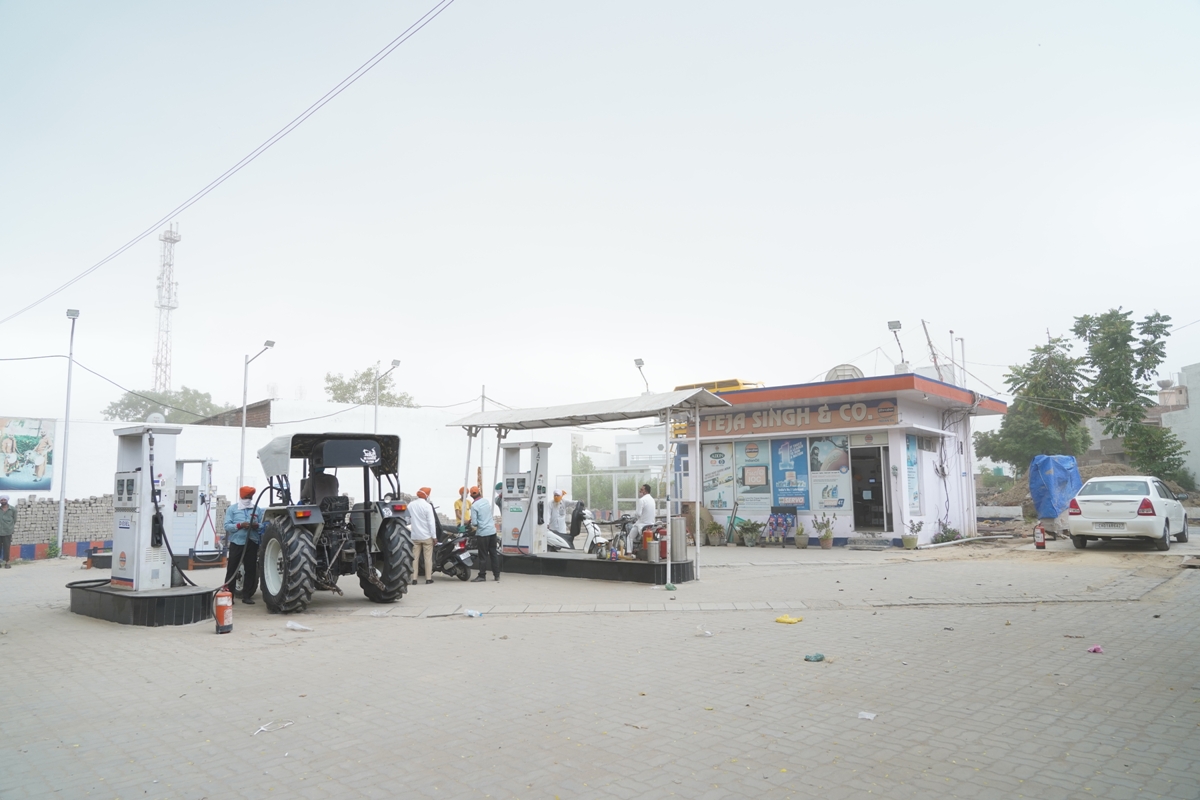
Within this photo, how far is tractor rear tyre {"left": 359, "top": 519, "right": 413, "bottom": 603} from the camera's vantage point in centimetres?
1119

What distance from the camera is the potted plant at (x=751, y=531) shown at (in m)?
21.1

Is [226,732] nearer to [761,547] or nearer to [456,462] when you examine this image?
[761,547]

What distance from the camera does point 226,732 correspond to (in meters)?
5.30

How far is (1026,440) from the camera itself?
1724 inches

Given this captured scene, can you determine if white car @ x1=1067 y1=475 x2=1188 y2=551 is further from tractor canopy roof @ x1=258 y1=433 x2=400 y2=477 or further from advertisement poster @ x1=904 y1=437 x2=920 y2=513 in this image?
tractor canopy roof @ x1=258 y1=433 x2=400 y2=477

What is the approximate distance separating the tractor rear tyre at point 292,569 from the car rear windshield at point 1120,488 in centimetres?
1582

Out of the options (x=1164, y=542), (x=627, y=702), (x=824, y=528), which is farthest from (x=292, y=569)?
(x=1164, y=542)

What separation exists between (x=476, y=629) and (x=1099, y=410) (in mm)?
35813

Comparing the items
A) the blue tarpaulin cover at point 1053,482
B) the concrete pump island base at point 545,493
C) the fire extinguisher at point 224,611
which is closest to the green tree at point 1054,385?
the blue tarpaulin cover at point 1053,482

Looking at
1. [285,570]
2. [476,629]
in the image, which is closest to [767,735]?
[476,629]

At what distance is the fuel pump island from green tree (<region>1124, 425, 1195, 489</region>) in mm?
38656

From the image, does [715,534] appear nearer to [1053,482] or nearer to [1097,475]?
[1053,482]

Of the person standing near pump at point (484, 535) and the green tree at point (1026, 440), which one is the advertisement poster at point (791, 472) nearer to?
→ the person standing near pump at point (484, 535)

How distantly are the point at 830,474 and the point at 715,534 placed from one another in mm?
3641
